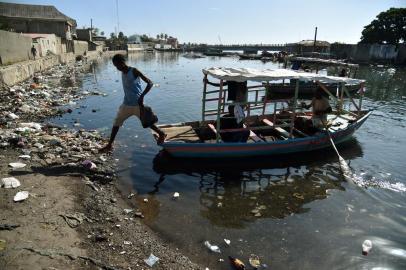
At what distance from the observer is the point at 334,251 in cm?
545

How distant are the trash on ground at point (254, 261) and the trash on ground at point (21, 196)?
3.91 m

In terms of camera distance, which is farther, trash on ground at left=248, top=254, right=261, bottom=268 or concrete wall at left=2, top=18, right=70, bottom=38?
concrete wall at left=2, top=18, right=70, bottom=38

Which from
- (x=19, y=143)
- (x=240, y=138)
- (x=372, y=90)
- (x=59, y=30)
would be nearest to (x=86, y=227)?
(x=19, y=143)

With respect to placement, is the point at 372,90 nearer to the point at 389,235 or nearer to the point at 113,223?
the point at 389,235

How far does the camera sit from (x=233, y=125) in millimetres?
9094

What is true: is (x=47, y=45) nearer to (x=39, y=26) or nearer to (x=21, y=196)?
(x=39, y=26)

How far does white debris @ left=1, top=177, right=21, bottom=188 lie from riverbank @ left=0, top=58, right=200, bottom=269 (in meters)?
0.10

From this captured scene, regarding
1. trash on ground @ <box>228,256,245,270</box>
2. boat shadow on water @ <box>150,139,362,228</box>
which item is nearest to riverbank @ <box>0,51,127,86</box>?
boat shadow on water @ <box>150,139,362,228</box>

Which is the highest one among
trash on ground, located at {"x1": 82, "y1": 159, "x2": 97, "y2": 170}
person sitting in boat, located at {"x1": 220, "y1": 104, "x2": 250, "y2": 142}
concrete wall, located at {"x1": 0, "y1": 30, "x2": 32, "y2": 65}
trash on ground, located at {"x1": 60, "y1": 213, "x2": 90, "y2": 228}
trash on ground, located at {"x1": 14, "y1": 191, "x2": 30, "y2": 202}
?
concrete wall, located at {"x1": 0, "y1": 30, "x2": 32, "y2": 65}

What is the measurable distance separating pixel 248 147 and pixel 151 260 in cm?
481

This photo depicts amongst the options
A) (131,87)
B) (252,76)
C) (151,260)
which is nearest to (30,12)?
(131,87)

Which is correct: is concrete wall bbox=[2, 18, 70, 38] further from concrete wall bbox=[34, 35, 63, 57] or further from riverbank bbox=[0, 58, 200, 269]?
riverbank bbox=[0, 58, 200, 269]

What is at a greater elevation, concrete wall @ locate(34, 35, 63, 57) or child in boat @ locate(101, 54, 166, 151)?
concrete wall @ locate(34, 35, 63, 57)

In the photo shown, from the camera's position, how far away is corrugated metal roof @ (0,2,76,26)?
180ft
